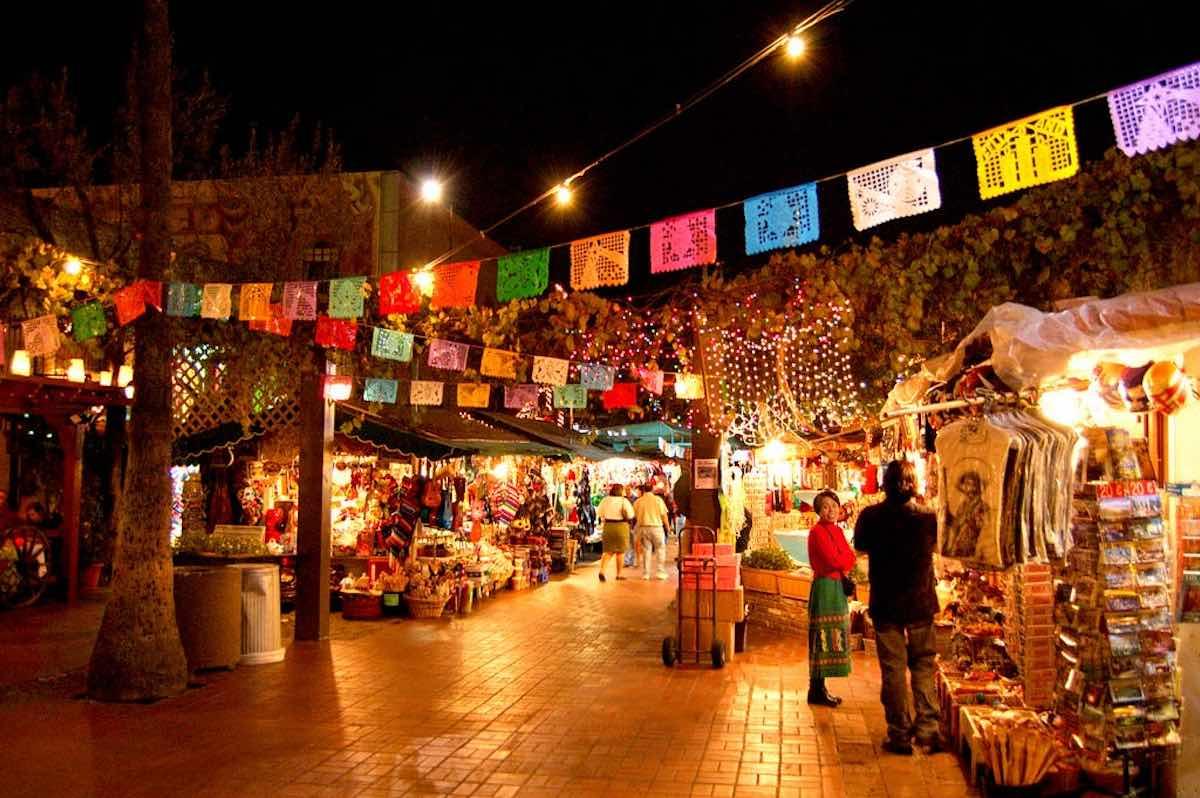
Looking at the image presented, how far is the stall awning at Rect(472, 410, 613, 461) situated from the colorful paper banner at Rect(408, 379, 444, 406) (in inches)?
140

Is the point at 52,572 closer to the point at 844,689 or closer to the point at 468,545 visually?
the point at 468,545

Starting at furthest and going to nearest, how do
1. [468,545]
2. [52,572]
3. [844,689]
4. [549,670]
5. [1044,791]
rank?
[468,545] → [52,572] → [549,670] → [844,689] → [1044,791]

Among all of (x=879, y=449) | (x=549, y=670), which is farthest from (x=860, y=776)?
(x=879, y=449)

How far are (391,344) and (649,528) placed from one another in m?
8.08

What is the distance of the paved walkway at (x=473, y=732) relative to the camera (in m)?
5.98

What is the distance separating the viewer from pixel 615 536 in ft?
58.6

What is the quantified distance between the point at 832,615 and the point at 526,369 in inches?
226

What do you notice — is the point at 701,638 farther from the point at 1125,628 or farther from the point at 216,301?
the point at 216,301

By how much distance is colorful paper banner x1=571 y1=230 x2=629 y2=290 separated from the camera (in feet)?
30.0

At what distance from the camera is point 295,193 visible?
15078 mm

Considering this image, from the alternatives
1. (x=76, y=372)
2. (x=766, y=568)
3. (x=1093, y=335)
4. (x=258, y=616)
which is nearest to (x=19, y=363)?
(x=76, y=372)

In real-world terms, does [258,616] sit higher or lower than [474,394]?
lower

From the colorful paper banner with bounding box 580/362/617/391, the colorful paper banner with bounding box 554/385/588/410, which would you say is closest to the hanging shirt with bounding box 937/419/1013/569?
the colorful paper banner with bounding box 580/362/617/391

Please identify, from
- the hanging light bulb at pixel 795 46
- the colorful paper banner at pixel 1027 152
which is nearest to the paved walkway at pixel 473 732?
the colorful paper banner at pixel 1027 152
